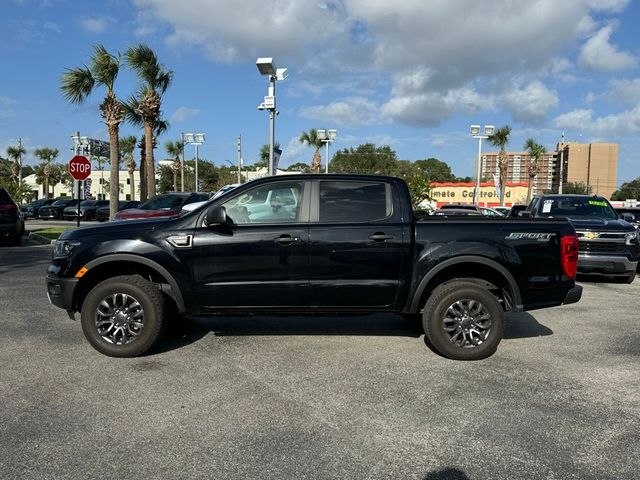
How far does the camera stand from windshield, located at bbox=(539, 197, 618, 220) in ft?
38.4

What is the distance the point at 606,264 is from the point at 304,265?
7.60 meters

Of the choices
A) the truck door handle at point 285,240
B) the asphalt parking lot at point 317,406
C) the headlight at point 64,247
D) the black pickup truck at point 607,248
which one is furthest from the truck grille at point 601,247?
the headlight at point 64,247

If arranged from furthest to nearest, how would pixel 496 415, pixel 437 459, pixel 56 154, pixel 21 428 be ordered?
1. pixel 56 154
2. pixel 496 415
3. pixel 21 428
4. pixel 437 459

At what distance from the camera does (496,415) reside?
4078mm

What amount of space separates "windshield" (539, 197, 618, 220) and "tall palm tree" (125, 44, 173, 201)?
18.9m

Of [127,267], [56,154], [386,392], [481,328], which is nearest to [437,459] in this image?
[386,392]

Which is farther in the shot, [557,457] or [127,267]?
[127,267]

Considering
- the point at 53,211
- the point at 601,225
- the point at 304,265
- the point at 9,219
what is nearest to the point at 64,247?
the point at 304,265

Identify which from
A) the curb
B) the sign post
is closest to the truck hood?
the sign post

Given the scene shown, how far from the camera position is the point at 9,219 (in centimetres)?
1588

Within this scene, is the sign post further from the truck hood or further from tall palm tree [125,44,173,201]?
the truck hood

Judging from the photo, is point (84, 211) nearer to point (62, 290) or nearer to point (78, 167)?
point (78, 167)

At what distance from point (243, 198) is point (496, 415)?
10.3 ft

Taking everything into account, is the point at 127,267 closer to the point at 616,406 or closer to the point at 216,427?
the point at 216,427
